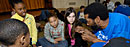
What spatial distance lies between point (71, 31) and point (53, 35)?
341mm

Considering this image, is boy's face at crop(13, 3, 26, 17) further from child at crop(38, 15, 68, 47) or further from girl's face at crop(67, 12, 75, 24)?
girl's face at crop(67, 12, 75, 24)

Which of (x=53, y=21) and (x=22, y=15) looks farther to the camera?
(x=53, y=21)

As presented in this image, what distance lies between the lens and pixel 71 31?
184cm

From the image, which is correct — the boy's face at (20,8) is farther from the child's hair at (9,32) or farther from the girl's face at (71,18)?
the girl's face at (71,18)

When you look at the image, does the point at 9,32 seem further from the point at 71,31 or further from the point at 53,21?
the point at 71,31

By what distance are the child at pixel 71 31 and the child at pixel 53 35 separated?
0.16 m

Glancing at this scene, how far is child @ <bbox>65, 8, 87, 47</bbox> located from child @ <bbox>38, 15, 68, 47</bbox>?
16 centimetres

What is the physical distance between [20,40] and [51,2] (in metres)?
4.30

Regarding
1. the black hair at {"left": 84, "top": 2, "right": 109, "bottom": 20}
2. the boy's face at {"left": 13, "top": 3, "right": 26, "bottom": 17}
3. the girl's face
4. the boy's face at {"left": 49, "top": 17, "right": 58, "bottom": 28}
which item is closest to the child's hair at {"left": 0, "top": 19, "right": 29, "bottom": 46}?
the boy's face at {"left": 13, "top": 3, "right": 26, "bottom": 17}

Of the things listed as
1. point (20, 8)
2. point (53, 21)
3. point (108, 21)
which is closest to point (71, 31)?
point (53, 21)

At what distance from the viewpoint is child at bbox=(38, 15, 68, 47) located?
167cm

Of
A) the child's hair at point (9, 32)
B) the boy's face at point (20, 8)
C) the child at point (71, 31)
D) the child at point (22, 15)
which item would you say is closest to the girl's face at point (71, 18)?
the child at point (71, 31)

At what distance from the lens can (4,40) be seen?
0.53 metres

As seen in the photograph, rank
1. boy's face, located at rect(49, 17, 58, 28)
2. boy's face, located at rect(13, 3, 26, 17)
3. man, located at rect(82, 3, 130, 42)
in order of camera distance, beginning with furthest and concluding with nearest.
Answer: boy's face, located at rect(49, 17, 58, 28) < boy's face, located at rect(13, 3, 26, 17) < man, located at rect(82, 3, 130, 42)
